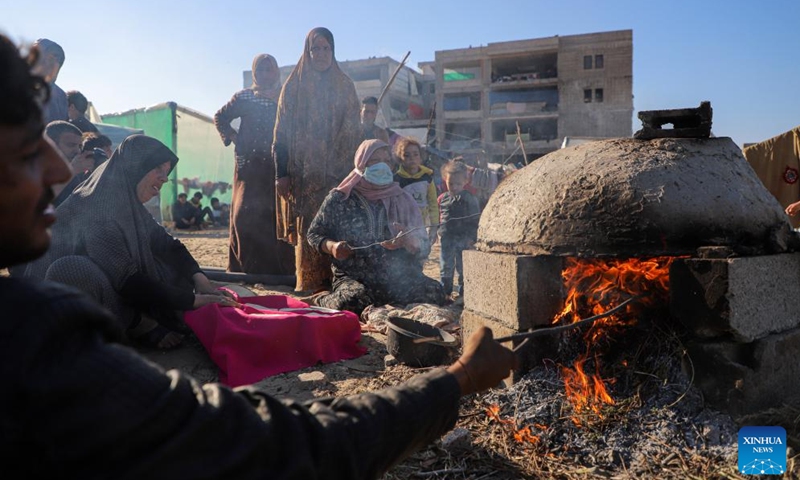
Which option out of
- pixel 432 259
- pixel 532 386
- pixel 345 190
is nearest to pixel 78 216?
pixel 345 190

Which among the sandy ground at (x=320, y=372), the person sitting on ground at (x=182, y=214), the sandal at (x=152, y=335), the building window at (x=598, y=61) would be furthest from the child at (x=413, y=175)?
the building window at (x=598, y=61)

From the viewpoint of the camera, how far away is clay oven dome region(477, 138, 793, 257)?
269 cm

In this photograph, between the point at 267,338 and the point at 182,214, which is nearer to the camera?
the point at 267,338

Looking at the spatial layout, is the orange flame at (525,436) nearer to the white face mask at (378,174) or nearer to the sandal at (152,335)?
the sandal at (152,335)

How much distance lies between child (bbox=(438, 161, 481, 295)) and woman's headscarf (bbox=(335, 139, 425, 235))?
1.21 m

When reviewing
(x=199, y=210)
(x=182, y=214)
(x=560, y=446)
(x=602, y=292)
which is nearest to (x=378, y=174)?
(x=602, y=292)

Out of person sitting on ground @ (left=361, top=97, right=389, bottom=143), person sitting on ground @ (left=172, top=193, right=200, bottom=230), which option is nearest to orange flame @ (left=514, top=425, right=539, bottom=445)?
person sitting on ground @ (left=361, top=97, right=389, bottom=143)

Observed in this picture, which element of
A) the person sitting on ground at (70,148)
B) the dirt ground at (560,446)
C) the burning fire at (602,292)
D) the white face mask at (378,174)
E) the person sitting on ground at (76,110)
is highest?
the person sitting on ground at (76,110)

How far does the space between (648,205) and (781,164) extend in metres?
4.26

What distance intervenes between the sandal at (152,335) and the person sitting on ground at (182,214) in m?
12.8

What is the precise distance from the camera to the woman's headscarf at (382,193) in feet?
16.4

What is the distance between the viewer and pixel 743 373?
→ 2.57m

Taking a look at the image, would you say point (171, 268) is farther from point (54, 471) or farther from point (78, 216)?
point (54, 471)

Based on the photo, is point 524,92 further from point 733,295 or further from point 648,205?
point 733,295
